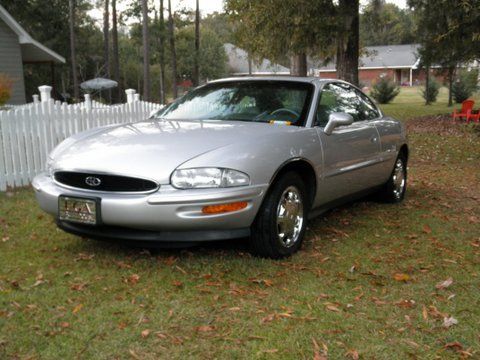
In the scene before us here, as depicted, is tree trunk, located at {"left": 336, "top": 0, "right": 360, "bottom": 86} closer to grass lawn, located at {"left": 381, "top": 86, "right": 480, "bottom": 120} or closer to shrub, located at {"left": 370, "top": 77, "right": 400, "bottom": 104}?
grass lawn, located at {"left": 381, "top": 86, "right": 480, "bottom": 120}

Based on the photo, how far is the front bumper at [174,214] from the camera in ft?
12.9

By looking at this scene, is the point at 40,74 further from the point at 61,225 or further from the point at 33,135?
the point at 61,225

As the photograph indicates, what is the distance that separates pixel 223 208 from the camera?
4.01 meters

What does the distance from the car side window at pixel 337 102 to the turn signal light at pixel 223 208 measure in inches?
56.4

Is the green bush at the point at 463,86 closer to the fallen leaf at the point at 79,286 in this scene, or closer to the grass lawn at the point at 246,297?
the grass lawn at the point at 246,297

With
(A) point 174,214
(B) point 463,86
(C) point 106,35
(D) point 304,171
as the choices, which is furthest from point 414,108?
(A) point 174,214

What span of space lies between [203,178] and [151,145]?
22.8 inches

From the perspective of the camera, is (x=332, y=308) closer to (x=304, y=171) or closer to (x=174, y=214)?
(x=174, y=214)

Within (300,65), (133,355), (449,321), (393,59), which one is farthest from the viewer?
(393,59)

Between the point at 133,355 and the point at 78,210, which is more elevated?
the point at 78,210

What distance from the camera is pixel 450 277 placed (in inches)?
169

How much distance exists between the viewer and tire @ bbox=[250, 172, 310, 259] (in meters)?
4.34

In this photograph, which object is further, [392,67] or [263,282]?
[392,67]

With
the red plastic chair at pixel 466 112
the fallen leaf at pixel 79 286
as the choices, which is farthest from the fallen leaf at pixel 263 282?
the red plastic chair at pixel 466 112
